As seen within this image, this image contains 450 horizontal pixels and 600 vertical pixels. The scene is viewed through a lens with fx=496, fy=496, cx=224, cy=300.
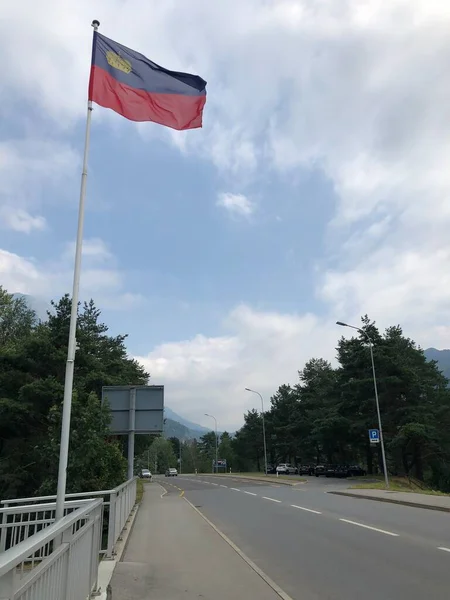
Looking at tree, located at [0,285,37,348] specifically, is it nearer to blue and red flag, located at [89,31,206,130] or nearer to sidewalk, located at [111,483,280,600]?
sidewalk, located at [111,483,280,600]

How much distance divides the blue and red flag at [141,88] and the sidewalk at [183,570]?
749 centimetres

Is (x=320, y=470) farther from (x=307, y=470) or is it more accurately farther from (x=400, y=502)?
(x=400, y=502)

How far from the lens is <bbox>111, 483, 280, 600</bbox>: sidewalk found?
22.2 feet

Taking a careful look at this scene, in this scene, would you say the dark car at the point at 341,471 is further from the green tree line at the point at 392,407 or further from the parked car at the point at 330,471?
the green tree line at the point at 392,407

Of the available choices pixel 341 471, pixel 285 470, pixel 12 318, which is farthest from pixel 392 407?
pixel 12 318

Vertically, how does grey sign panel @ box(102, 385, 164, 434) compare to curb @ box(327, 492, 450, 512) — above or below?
above

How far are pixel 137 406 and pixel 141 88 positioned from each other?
36.2ft

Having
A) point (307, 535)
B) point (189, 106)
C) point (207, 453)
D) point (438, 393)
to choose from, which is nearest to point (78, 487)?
point (307, 535)

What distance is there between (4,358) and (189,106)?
24.0 m

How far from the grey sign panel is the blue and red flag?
10.3 metres

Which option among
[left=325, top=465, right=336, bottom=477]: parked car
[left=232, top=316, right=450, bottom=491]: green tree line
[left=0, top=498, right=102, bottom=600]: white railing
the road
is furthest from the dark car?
[left=0, top=498, right=102, bottom=600]: white railing

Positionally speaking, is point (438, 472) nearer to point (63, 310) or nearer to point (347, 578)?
point (63, 310)

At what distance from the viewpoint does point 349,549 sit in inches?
391

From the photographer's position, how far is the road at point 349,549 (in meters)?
7.05
